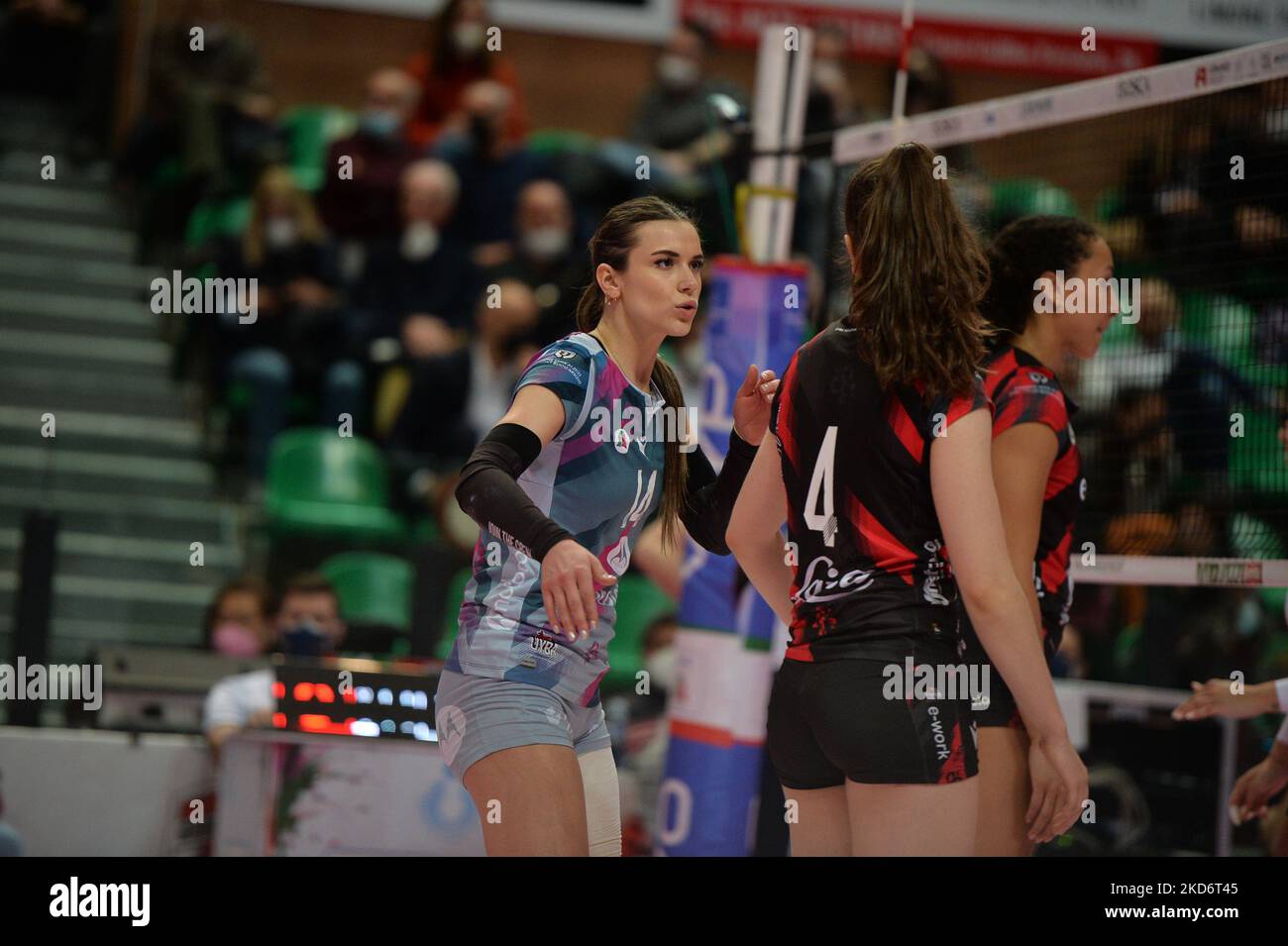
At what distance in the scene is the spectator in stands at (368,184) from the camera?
379 inches

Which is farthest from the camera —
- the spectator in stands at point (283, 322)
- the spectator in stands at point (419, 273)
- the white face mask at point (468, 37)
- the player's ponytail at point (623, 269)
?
the white face mask at point (468, 37)

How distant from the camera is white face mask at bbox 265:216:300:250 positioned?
934cm

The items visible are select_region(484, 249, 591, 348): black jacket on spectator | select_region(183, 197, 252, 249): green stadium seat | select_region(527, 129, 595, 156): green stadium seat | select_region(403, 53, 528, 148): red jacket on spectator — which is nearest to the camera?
select_region(484, 249, 591, 348): black jacket on spectator

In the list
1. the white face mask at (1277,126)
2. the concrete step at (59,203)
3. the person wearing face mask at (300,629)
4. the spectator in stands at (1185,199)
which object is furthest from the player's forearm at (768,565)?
the concrete step at (59,203)

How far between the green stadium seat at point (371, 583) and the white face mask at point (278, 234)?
2.73 meters

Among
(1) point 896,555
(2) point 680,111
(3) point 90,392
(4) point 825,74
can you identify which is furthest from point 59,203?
(1) point 896,555

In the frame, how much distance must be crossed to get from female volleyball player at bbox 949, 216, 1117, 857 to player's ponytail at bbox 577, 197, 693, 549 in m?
0.72

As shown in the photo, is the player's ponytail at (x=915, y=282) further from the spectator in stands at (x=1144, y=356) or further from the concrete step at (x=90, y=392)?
the concrete step at (x=90, y=392)

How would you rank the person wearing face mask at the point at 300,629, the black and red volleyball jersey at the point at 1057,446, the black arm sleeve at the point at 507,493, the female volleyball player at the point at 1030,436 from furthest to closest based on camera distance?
the person wearing face mask at the point at 300,629 < the black and red volleyball jersey at the point at 1057,446 < the female volleyball player at the point at 1030,436 < the black arm sleeve at the point at 507,493

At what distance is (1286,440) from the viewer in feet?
12.8

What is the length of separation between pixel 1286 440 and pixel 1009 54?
9243 mm

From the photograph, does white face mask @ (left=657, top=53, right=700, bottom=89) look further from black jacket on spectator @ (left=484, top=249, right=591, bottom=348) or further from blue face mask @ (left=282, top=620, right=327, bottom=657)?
blue face mask @ (left=282, top=620, right=327, bottom=657)

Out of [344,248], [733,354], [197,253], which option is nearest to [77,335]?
[197,253]

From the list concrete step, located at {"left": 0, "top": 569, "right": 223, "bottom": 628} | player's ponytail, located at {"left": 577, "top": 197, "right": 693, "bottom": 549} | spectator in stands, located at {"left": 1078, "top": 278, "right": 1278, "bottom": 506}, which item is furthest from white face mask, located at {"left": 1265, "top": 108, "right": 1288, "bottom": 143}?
concrete step, located at {"left": 0, "top": 569, "right": 223, "bottom": 628}
